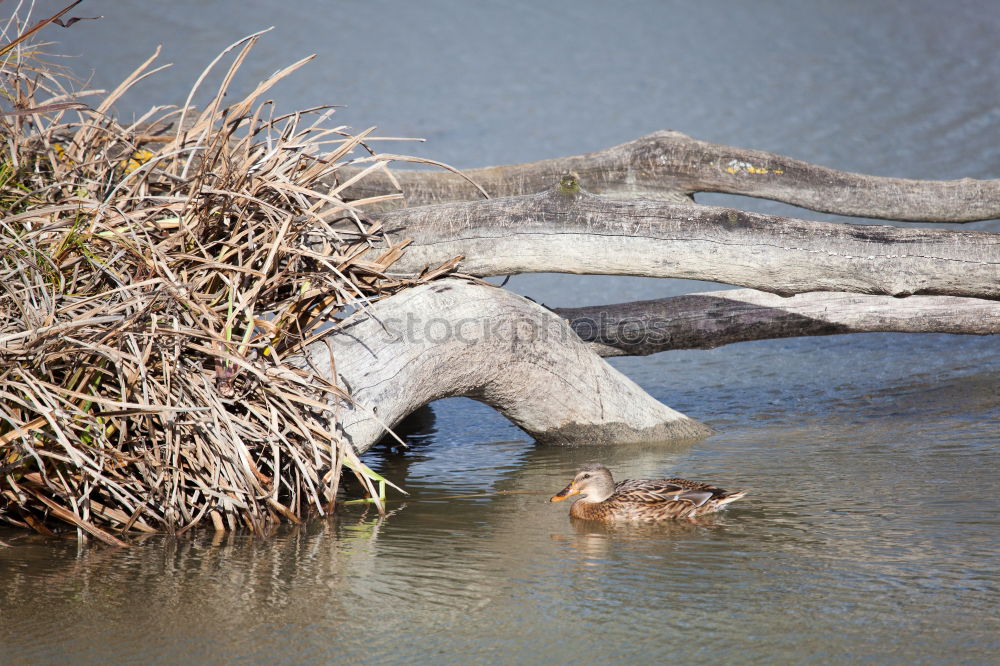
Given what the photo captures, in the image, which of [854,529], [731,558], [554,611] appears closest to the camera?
[554,611]

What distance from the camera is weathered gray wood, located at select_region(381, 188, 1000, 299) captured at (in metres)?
5.36

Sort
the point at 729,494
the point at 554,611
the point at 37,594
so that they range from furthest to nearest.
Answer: the point at 729,494 → the point at 37,594 → the point at 554,611

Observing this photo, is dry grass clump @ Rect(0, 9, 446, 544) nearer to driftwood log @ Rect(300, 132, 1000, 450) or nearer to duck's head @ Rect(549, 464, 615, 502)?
driftwood log @ Rect(300, 132, 1000, 450)

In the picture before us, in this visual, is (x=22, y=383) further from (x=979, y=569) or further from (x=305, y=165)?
(x=979, y=569)

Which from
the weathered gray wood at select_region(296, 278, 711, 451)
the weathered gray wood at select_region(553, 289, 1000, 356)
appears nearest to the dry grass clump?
the weathered gray wood at select_region(296, 278, 711, 451)

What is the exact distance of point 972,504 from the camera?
434 centimetres

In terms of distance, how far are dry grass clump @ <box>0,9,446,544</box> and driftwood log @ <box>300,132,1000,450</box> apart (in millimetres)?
316

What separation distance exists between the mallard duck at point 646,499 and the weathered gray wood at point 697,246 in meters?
1.33

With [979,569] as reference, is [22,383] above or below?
above


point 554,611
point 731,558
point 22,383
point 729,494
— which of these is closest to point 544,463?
point 729,494

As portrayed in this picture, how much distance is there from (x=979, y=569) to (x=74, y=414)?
11.0ft

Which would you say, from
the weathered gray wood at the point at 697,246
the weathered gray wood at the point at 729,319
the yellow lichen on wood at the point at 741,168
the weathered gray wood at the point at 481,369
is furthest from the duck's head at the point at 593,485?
the yellow lichen on wood at the point at 741,168

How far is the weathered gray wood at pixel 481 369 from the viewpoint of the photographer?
188 inches

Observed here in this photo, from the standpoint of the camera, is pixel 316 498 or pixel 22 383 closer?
pixel 22 383
